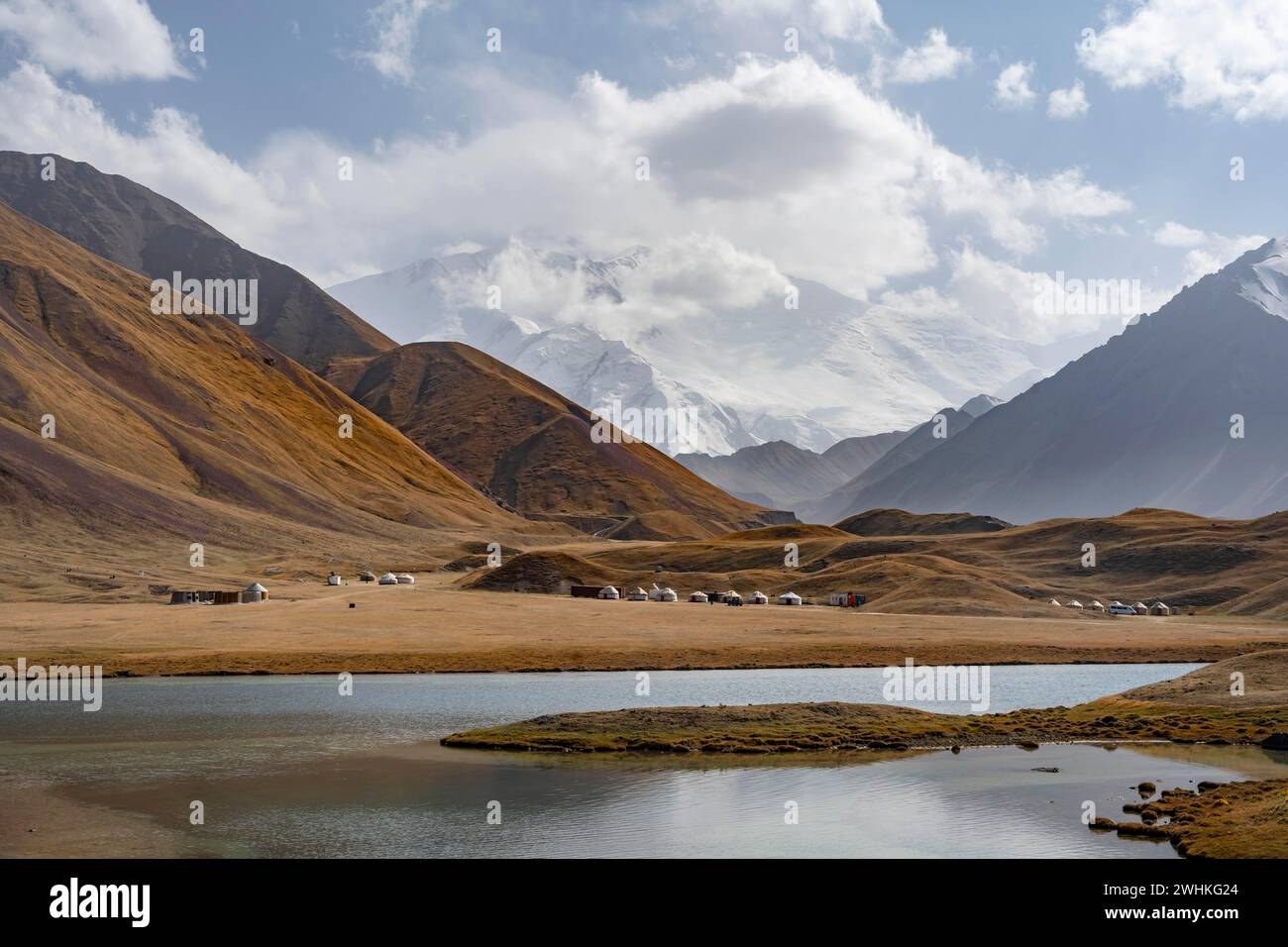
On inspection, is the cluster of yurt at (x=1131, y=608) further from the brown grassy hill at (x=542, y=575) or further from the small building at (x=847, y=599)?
the brown grassy hill at (x=542, y=575)

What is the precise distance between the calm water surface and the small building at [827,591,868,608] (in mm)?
90290

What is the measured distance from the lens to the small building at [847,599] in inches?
6565

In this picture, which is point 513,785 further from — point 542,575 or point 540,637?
point 542,575

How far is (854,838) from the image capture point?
40.2 m

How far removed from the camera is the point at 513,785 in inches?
1951

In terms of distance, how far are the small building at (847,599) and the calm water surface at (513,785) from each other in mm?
90290

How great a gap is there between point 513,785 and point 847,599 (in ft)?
403

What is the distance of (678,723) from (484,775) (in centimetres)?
1458
